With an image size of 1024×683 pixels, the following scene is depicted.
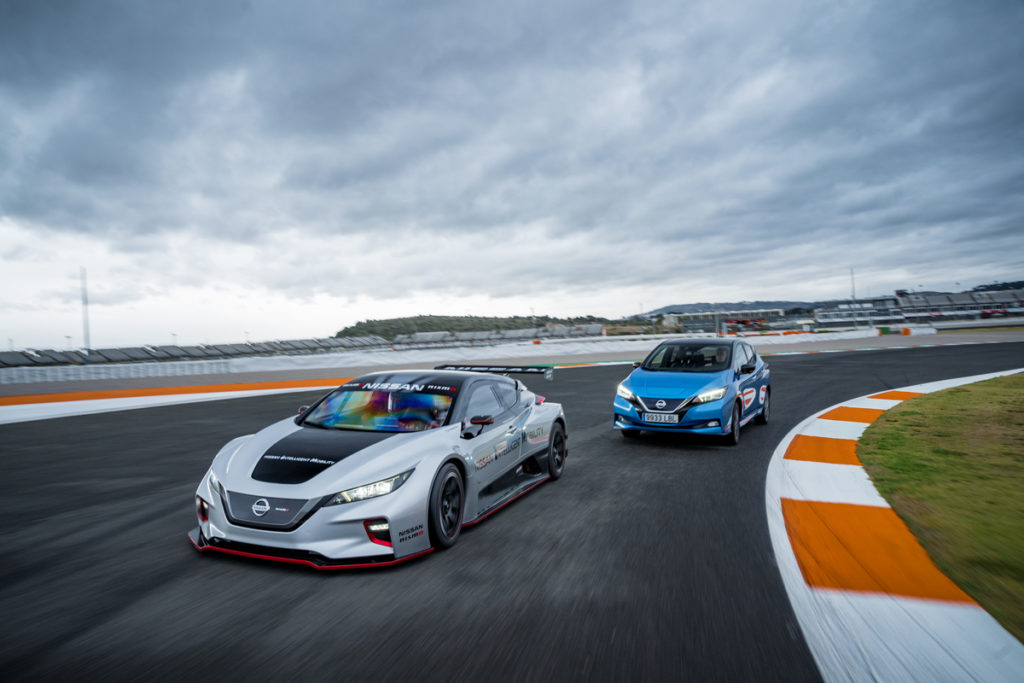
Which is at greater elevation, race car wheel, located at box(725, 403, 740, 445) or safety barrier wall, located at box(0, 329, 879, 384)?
safety barrier wall, located at box(0, 329, 879, 384)

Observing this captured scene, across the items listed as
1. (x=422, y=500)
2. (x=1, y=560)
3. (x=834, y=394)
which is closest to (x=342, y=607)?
(x=422, y=500)

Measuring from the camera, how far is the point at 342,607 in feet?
11.4

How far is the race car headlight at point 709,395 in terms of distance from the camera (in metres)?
8.41

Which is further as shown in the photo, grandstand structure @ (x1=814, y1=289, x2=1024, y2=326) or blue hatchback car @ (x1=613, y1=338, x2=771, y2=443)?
grandstand structure @ (x1=814, y1=289, x2=1024, y2=326)

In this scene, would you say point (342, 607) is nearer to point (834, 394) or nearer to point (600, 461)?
point (600, 461)

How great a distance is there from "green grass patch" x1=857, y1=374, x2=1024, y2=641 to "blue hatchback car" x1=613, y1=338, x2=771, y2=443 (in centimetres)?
163

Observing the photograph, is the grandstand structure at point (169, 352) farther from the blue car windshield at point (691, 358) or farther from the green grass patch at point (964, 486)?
the green grass patch at point (964, 486)

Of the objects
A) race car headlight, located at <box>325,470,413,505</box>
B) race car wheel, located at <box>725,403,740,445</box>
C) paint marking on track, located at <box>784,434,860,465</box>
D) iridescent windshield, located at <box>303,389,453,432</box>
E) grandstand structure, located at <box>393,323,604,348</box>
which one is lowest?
paint marking on track, located at <box>784,434,860,465</box>

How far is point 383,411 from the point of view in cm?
530

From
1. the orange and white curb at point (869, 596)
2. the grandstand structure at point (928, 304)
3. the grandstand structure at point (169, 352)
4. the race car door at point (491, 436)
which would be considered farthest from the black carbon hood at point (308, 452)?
the grandstand structure at point (928, 304)

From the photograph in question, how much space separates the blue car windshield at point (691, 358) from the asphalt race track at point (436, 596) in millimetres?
2751

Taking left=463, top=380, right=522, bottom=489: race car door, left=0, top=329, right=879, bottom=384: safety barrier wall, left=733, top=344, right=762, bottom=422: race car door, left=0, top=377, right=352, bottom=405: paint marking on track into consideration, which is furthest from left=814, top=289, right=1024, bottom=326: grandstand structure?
left=463, top=380, right=522, bottom=489: race car door

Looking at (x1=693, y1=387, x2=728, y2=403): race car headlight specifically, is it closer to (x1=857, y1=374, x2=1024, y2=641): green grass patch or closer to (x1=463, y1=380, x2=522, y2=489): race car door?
(x1=857, y1=374, x2=1024, y2=641): green grass patch

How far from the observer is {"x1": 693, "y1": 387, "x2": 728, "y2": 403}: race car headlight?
27.6ft
